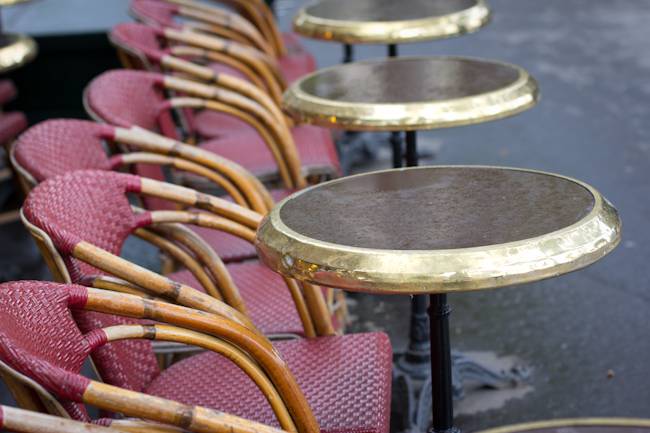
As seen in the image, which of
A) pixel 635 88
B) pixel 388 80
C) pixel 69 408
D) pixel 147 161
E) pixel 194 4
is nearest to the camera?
pixel 69 408

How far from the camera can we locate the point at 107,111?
169 centimetres

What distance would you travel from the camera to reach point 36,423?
0.70 m

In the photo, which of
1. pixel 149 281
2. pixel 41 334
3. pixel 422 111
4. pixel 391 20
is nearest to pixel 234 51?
pixel 391 20

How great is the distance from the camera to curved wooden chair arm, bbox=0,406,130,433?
679 millimetres

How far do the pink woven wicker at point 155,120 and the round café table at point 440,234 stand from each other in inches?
29.3

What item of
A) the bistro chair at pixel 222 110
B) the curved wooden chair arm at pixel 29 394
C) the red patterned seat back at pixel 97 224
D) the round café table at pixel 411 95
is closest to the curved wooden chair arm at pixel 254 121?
the bistro chair at pixel 222 110

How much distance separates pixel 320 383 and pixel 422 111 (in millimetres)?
665

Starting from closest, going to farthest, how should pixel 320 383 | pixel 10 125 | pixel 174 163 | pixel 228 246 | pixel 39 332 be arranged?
pixel 39 332
pixel 320 383
pixel 174 163
pixel 228 246
pixel 10 125

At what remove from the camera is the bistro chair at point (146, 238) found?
108 cm

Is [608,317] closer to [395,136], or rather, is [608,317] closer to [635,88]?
[395,136]

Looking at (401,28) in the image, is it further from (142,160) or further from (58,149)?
(58,149)

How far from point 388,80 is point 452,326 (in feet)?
2.66

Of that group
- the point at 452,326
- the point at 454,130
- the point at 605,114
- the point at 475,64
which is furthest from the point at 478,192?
the point at 605,114

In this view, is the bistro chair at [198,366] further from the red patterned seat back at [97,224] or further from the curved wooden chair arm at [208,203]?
the curved wooden chair arm at [208,203]
